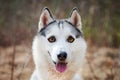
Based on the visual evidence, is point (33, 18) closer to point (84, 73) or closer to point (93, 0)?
point (84, 73)

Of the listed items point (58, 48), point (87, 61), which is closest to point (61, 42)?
point (58, 48)

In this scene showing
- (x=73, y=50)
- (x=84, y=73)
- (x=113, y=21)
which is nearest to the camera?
(x=73, y=50)

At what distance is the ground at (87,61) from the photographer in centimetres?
1081

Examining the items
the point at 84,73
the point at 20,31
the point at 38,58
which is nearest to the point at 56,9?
the point at 20,31

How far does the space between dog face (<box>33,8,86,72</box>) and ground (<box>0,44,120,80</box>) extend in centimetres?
302

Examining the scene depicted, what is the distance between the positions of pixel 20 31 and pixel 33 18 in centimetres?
90

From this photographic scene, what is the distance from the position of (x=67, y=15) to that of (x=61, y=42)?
4.49 m

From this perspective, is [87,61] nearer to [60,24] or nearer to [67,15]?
[67,15]

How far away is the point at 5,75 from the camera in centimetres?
977

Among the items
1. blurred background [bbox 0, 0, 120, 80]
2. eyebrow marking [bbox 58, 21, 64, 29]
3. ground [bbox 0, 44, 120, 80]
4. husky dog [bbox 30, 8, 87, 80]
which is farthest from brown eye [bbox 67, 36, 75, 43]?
blurred background [bbox 0, 0, 120, 80]

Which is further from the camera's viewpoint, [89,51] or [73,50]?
[89,51]

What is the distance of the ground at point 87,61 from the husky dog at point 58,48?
2.98 meters

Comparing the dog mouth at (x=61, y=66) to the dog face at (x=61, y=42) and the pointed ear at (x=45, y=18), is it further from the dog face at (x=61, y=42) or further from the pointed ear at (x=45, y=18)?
the pointed ear at (x=45, y=18)

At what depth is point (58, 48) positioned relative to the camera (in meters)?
6.86
